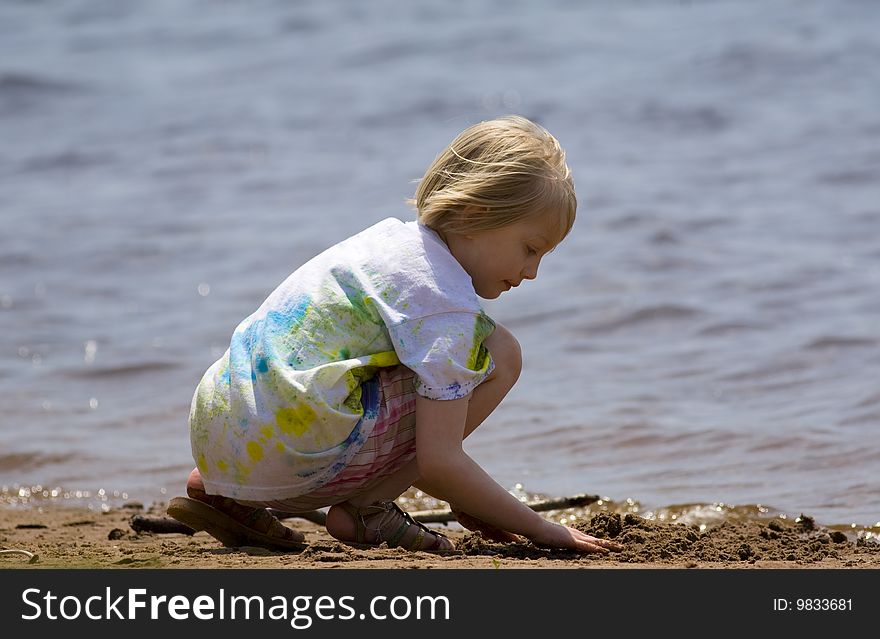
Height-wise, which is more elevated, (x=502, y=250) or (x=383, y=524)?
(x=502, y=250)

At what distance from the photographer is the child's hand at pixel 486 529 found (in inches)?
125

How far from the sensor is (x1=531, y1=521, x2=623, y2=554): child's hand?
9.85 ft

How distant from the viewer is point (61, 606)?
2580 millimetres

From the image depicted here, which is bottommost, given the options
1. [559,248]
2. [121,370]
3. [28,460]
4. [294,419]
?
[294,419]

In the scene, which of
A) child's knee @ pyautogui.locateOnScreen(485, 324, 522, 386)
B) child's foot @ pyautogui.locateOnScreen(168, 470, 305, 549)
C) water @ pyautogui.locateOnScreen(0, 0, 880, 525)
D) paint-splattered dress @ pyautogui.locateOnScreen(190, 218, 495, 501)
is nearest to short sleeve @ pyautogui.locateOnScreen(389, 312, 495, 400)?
paint-splattered dress @ pyautogui.locateOnScreen(190, 218, 495, 501)

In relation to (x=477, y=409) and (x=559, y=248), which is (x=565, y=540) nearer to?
(x=477, y=409)

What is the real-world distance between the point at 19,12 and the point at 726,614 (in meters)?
16.1

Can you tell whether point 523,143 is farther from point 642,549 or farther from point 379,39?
point 379,39

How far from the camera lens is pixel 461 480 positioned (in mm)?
2891

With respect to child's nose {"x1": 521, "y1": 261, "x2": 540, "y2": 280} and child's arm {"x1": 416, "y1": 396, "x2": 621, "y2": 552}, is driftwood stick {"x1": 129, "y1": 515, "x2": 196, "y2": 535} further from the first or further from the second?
child's nose {"x1": 521, "y1": 261, "x2": 540, "y2": 280}

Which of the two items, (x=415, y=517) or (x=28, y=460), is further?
(x=28, y=460)

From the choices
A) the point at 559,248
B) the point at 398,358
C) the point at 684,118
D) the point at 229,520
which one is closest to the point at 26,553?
the point at 229,520

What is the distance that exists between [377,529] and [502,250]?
79 cm

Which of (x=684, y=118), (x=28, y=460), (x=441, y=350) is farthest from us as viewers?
(x=684, y=118)
